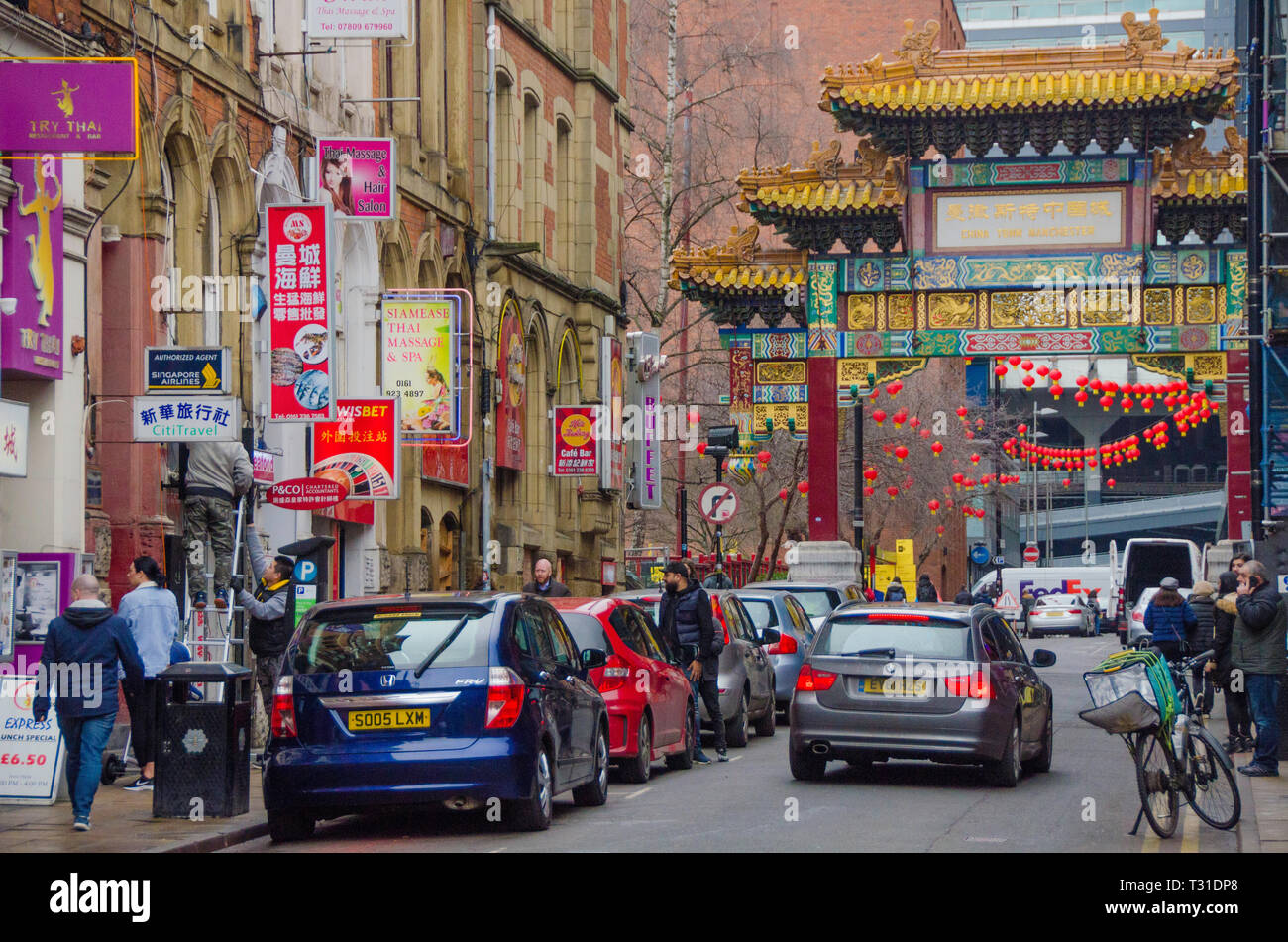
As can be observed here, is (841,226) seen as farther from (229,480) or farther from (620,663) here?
(620,663)

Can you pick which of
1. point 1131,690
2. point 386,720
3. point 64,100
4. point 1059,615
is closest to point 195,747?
point 386,720

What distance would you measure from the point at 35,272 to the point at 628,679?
21.6 ft

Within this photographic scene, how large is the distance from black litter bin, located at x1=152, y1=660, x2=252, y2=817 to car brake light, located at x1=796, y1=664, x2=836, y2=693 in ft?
15.4

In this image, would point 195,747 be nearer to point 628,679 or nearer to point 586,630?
point 586,630

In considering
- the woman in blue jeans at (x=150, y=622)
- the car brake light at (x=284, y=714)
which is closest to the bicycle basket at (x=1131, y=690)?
the car brake light at (x=284, y=714)

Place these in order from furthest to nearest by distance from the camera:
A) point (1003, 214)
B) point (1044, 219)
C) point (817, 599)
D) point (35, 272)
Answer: point (1003, 214) → point (1044, 219) → point (817, 599) → point (35, 272)

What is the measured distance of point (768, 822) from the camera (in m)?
13.7

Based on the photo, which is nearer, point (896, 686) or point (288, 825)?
point (288, 825)

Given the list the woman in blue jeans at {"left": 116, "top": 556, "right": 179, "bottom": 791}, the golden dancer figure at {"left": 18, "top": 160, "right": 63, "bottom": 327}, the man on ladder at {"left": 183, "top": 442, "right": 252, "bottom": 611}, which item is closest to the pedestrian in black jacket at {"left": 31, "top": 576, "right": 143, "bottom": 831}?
the woman in blue jeans at {"left": 116, "top": 556, "right": 179, "bottom": 791}

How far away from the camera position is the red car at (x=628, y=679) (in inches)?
640

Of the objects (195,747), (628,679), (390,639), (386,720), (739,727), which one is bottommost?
(739,727)

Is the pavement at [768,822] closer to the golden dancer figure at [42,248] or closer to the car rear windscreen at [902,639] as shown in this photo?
the car rear windscreen at [902,639]

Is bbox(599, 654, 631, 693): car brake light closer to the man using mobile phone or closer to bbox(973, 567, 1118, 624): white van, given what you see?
the man using mobile phone

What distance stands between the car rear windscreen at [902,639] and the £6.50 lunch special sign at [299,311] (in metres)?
8.51
